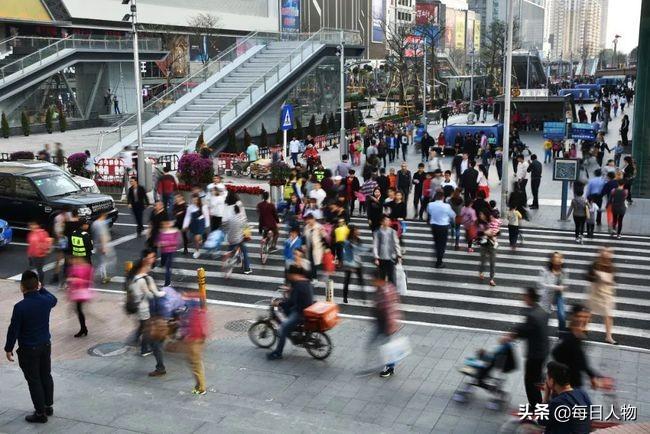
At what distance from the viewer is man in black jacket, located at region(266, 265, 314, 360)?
34.2ft

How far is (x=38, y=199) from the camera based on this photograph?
62.7ft

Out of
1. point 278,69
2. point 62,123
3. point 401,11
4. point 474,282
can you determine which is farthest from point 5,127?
point 401,11

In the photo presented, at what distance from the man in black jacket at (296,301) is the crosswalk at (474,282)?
9.32ft

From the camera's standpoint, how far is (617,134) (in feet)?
144

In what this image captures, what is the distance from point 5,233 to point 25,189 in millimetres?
1812

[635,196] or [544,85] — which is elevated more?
[544,85]

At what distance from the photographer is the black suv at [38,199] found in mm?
18969

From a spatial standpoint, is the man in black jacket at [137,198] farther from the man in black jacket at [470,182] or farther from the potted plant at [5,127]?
the potted plant at [5,127]

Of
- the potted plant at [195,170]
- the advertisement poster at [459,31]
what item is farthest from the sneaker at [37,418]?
the advertisement poster at [459,31]

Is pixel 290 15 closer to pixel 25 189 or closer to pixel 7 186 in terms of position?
pixel 7 186

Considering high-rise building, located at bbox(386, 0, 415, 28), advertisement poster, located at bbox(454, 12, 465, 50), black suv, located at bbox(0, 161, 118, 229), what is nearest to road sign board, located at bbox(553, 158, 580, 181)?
black suv, located at bbox(0, 161, 118, 229)

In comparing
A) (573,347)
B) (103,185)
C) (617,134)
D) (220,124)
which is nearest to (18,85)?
(220,124)

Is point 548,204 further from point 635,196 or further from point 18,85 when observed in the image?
point 18,85

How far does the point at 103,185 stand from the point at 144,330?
53.8 feet
